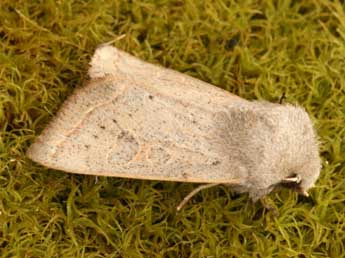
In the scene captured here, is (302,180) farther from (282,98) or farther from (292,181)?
(282,98)

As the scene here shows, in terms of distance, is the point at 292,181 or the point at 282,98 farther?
the point at 282,98

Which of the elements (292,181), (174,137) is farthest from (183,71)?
(292,181)

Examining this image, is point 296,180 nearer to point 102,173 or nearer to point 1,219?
point 102,173

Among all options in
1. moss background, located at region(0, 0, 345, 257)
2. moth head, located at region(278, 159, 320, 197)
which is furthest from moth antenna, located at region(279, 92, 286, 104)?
moth head, located at region(278, 159, 320, 197)

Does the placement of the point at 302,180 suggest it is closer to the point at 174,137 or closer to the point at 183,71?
the point at 174,137

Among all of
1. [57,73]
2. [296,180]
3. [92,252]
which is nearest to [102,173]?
[92,252]

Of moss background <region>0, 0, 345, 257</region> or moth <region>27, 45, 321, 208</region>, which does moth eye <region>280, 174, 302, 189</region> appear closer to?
moth <region>27, 45, 321, 208</region>
